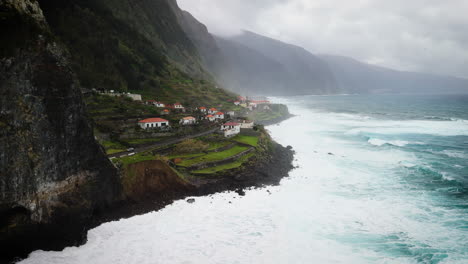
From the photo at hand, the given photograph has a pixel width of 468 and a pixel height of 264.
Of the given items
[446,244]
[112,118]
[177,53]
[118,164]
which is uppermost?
[177,53]

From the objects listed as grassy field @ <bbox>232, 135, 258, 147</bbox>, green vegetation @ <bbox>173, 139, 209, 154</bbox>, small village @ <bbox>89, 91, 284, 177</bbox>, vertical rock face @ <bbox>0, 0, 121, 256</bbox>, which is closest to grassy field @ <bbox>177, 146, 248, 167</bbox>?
small village @ <bbox>89, 91, 284, 177</bbox>

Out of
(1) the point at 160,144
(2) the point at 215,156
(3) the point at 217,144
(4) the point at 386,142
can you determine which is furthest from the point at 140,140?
(4) the point at 386,142

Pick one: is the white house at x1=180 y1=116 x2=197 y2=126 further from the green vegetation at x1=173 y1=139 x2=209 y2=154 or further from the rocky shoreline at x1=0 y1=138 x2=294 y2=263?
the rocky shoreline at x1=0 y1=138 x2=294 y2=263

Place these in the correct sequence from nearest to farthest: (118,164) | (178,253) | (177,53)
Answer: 1. (178,253)
2. (118,164)
3. (177,53)

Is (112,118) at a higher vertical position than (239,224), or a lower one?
higher

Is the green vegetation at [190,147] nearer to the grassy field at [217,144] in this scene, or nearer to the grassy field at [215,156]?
the grassy field at [217,144]

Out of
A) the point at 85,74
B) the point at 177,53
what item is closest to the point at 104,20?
the point at 85,74

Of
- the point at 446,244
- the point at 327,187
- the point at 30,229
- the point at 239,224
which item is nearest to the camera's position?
the point at 30,229

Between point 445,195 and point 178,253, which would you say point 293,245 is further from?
point 445,195
